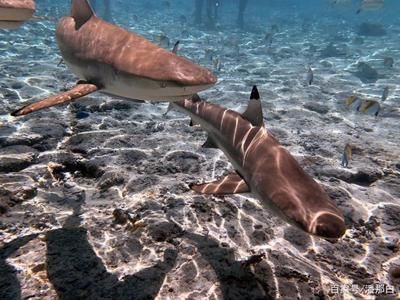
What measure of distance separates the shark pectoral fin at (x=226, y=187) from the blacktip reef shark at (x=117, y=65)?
40.6 inches

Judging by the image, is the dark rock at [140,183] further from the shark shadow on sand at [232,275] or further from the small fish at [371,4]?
the small fish at [371,4]

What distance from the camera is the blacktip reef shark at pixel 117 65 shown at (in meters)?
3.24

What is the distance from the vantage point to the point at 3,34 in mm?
22906

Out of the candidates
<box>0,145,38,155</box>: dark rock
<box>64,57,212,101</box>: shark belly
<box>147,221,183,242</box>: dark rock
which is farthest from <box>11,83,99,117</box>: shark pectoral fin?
<box>0,145,38,155</box>: dark rock

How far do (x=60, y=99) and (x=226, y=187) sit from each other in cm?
203

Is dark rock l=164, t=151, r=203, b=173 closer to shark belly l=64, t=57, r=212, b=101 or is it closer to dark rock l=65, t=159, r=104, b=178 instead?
dark rock l=65, t=159, r=104, b=178

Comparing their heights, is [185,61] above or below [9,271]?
above

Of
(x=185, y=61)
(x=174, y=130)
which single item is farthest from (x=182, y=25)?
(x=185, y=61)

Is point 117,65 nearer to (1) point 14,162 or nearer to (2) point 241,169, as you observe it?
(2) point 241,169

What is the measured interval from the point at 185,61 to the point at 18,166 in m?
4.12

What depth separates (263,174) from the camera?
334cm

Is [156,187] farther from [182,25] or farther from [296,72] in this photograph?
[182,25]

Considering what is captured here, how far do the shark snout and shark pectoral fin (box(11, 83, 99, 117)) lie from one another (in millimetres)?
2777

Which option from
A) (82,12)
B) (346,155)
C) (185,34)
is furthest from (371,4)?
(82,12)
